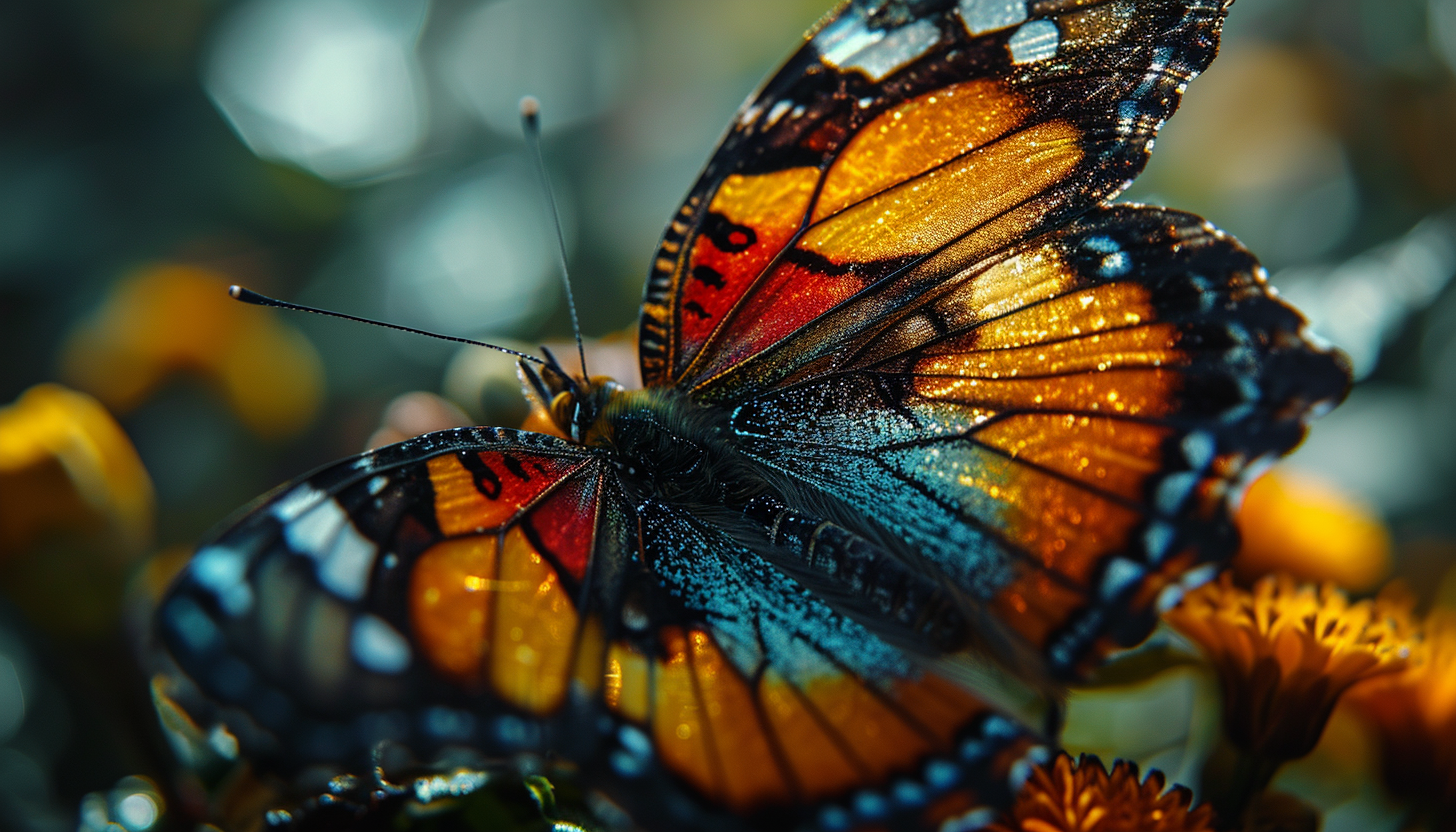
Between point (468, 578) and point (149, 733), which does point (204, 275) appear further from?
point (468, 578)

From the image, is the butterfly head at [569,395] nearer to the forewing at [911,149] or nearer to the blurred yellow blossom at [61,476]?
the forewing at [911,149]

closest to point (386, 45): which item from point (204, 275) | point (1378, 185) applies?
point (204, 275)

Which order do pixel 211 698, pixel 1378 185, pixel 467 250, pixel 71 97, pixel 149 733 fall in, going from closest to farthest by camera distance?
pixel 211 698 → pixel 149 733 → pixel 467 250 → pixel 1378 185 → pixel 71 97

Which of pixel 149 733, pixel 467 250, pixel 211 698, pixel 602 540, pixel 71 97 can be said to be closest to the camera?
pixel 211 698

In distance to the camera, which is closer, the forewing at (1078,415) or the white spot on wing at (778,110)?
the forewing at (1078,415)

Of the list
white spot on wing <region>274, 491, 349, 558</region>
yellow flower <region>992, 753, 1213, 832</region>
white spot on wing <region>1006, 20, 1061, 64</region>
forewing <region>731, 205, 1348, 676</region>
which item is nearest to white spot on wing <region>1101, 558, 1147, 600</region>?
forewing <region>731, 205, 1348, 676</region>

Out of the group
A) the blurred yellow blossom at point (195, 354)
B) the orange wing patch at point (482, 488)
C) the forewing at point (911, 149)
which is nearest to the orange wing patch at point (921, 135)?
the forewing at point (911, 149)

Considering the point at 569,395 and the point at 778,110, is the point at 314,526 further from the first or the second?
the point at 778,110

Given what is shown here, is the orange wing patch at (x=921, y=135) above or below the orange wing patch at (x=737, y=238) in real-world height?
above
